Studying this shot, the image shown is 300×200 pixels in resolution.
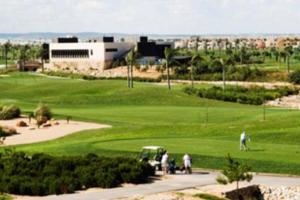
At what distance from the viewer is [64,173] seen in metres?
38.1

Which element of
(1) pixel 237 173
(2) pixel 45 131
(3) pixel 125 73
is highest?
(1) pixel 237 173

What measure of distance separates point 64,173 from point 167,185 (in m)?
4.89

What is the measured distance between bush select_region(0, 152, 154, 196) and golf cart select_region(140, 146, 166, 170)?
1803mm

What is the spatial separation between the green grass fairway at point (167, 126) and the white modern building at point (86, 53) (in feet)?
204

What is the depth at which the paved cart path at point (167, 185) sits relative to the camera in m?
34.8

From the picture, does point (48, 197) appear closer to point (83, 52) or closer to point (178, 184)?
point (178, 184)

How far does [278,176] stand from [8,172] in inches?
519

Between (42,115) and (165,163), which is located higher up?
(165,163)

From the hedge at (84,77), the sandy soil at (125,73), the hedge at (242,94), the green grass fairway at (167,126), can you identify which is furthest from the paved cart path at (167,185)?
the sandy soil at (125,73)

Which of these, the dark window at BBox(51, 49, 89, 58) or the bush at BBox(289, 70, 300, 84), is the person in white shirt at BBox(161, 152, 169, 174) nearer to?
the bush at BBox(289, 70, 300, 84)

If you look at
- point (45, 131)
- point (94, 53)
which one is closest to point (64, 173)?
point (45, 131)

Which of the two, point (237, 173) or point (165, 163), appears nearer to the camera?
point (237, 173)

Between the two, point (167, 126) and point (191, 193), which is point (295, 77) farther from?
point (191, 193)

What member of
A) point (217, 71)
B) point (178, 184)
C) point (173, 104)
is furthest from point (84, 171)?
point (217, 71)
